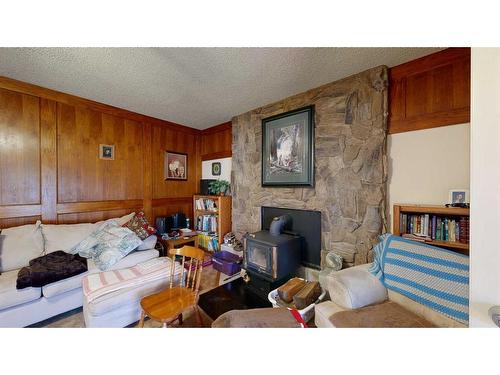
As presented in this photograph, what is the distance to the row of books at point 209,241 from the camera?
3.29 m

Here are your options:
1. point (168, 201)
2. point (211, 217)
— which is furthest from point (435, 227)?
point (168, 201)

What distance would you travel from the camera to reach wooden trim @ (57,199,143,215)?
2447 mm

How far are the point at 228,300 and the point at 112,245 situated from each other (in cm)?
148

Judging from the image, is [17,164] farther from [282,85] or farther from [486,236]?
[486,236]

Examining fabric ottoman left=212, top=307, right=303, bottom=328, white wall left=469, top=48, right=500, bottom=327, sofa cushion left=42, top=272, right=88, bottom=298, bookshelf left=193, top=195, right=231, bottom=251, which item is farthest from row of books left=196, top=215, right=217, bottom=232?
white wall left=469, top=48, right=500, bottom=327

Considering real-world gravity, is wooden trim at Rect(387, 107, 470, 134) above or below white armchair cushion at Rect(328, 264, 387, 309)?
above

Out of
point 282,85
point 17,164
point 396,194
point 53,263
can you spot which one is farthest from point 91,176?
point 396,194

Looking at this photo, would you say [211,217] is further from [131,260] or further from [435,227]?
[435,227]

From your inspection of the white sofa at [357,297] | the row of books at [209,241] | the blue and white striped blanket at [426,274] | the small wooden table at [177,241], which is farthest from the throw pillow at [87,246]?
the blue and white striped blanket at [426,274]

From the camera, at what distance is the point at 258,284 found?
2250mm

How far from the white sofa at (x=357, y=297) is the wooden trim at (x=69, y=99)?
3.52 m

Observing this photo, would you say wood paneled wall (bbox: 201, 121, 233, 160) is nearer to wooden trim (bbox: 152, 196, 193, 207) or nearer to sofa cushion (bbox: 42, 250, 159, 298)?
wooden trim (bbox: 152, 196, 193, 207)
